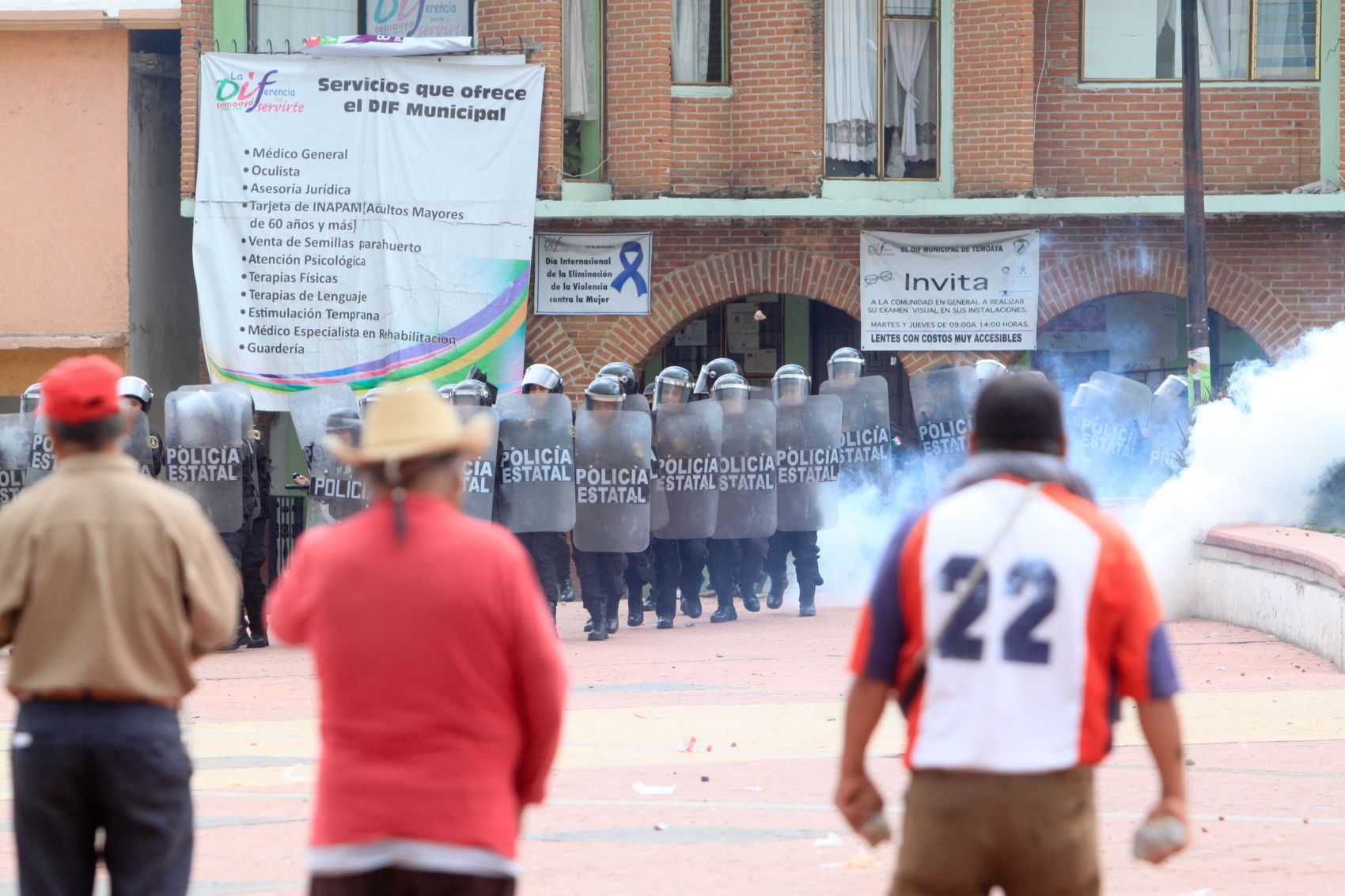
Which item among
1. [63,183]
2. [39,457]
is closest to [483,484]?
[39,457]

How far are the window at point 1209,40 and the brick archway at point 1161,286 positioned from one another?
1.96 metres

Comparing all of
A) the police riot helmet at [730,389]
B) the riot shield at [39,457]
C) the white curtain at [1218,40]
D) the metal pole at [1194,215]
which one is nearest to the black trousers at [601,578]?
the police riot helmet at [730,389]

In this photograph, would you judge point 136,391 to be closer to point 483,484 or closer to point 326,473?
point 326,473

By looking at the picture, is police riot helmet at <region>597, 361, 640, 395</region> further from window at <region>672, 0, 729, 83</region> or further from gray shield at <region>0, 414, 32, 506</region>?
gray shield at <region>0, 414, 32, 506</region>

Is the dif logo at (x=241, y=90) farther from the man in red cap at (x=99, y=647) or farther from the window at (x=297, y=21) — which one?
the man in red cap at (x=99, y=647)

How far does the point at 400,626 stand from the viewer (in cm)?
349

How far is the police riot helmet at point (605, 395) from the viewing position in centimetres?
1471

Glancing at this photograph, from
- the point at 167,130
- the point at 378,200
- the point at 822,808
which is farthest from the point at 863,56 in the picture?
the point at 822,808

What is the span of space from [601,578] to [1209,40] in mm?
9747

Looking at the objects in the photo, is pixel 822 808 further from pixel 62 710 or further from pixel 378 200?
pixel 378 200

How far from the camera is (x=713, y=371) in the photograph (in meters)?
17.1

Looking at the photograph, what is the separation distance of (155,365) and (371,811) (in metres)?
18.7

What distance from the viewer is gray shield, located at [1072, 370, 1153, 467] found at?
55.1 ft

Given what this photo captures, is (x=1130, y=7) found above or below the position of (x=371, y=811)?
above
